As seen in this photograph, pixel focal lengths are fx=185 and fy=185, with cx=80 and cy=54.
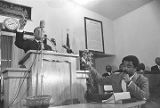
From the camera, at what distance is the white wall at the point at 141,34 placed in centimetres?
497

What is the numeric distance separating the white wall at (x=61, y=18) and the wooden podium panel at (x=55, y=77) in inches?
89.7

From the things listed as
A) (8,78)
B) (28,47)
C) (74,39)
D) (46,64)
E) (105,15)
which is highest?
(105,15)

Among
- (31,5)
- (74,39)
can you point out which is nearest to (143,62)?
(74,39)

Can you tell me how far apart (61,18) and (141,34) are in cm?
231

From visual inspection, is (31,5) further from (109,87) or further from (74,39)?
(109,87)

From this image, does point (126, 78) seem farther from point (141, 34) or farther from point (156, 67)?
point (141, 34)

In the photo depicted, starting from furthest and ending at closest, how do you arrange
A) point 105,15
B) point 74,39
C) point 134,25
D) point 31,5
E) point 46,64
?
point 105,15 → point 134,25 → point 74,39 → point 31,5 → point 46,64

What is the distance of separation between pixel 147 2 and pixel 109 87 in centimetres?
291

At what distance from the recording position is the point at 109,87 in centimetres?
362

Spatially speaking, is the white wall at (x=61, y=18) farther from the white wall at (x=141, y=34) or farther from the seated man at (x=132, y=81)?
the seated man at (x=132, y=81)

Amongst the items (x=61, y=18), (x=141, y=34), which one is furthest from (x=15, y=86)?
(x=141, y=34)

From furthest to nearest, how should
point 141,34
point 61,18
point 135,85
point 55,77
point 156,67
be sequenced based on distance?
point 141,34
point 61,18
point 156,67
point 55,77
point 135,85

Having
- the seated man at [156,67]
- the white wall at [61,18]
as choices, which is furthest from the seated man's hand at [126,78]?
the white wall at [61,18]

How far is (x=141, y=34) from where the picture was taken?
5.27 meters
